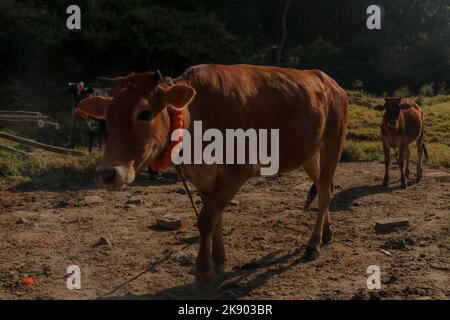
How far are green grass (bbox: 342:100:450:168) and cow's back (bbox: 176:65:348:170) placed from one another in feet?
20.7

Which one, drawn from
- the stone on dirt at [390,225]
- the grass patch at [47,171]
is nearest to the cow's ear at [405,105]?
the stone on dirt at [390,225]

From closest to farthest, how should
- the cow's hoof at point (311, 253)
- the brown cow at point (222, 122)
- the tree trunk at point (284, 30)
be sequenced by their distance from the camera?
1. the brown cow at point (222, 122)
2. the cow's hoof at point (311, 253)
3. the tree trunk at point (284, 30)

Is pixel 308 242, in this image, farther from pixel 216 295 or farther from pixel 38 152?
pixel 38 152

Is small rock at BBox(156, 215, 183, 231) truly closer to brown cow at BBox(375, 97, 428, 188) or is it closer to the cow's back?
the cow's back

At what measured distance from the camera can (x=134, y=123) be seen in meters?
4.19

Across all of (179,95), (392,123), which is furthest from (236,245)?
(392,123)

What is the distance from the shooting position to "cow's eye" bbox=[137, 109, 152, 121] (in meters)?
4.22

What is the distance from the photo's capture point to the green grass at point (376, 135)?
12.5 meters

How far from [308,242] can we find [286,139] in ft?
5.22

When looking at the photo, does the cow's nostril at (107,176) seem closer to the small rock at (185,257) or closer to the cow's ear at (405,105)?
the small rock at (185,257)

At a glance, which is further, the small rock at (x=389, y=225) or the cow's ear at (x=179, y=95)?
the small rock at (x=389, y=225)

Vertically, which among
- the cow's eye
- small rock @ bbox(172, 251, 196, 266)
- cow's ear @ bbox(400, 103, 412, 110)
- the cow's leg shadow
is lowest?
the cow's leg shadow

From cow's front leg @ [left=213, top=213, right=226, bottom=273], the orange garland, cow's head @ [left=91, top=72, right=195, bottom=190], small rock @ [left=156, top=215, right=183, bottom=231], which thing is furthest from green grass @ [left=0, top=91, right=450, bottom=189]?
cow's head @ [left=91, top=72, right=195, bottom=190]

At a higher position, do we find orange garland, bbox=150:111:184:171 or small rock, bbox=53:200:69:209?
orange garland, bbox=150:111:184:171
